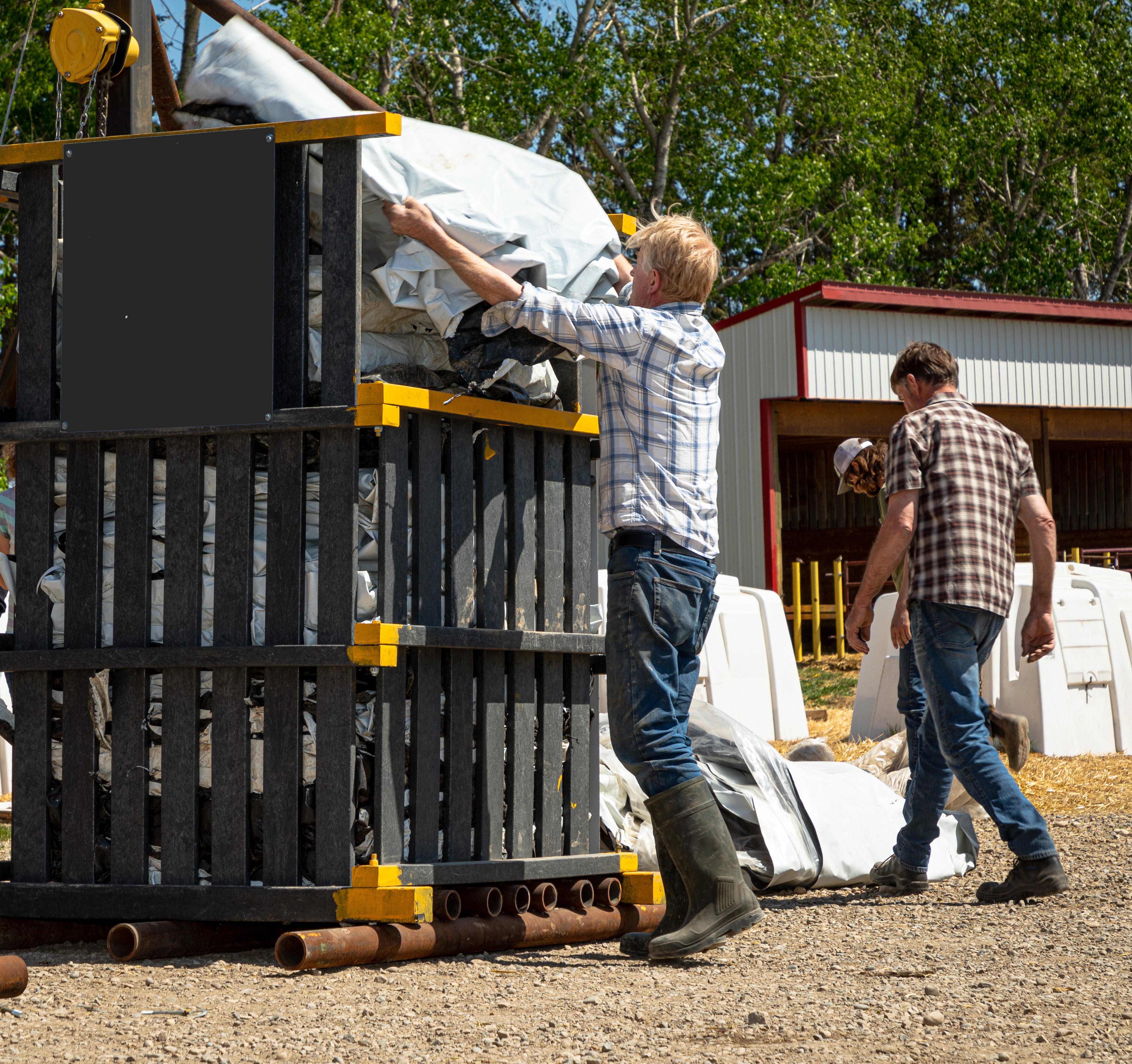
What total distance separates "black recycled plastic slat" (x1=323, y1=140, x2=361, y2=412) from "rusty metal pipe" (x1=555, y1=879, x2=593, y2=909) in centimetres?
171

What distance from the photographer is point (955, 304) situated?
2023 cm

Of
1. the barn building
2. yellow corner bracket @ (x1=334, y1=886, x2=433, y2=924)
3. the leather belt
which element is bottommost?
yellow corner bracket @ (x1=334, y1=886, x2=433, y2=924)

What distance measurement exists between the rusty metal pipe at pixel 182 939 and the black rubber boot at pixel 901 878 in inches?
94.5

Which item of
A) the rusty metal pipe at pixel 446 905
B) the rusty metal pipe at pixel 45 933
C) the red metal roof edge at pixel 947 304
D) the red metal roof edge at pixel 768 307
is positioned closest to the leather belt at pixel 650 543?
the rusty metal pipe at pixel 446 905

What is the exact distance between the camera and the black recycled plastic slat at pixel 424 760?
168 inches

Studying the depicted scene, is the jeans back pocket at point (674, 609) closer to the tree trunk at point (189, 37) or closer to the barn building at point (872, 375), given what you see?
the barn building at point (872, 375)

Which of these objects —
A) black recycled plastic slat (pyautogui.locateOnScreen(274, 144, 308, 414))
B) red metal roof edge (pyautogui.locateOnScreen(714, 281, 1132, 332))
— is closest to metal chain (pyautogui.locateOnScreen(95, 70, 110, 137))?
black recycled plastic slat (pyautogui.locateOnScreen(274, 144, 308, 414))

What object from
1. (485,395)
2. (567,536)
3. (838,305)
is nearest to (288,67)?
(485,395)

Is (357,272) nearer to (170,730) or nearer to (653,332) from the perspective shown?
(653,332)

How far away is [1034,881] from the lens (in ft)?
17.0

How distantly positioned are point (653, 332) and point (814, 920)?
2.12 metres

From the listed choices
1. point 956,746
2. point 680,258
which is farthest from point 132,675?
point 956,746

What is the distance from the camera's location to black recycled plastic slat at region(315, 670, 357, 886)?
4.13 metres

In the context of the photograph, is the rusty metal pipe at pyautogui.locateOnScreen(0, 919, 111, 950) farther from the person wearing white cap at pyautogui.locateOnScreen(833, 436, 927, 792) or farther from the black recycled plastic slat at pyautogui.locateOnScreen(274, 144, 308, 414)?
the person wearing white cap at pyautogui.locateOnScreen(833, 436, 927, 792)
